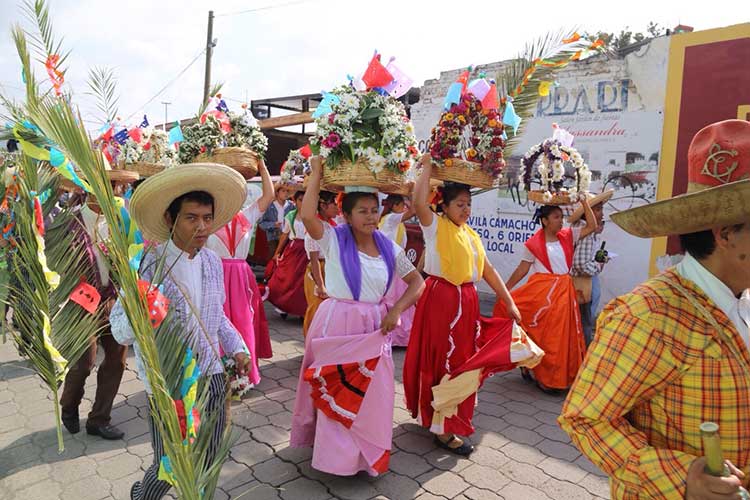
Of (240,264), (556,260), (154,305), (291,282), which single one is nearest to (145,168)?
(240,264)

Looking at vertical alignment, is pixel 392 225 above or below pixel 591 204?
below

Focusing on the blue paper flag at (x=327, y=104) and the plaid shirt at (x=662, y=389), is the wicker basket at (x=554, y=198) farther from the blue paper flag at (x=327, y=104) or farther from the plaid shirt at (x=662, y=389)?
the plaid shirt at (x=662, y=389)

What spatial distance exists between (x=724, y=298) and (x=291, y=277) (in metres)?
6.73

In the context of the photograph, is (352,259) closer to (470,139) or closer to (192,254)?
(192,254)

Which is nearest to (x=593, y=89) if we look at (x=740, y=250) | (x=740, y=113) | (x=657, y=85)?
(x=657, y=85)

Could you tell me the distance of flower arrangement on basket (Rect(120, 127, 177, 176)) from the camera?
5508 mm

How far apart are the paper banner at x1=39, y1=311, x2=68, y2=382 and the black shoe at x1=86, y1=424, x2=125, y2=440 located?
9.53 ft

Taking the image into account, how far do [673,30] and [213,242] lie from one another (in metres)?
6.95

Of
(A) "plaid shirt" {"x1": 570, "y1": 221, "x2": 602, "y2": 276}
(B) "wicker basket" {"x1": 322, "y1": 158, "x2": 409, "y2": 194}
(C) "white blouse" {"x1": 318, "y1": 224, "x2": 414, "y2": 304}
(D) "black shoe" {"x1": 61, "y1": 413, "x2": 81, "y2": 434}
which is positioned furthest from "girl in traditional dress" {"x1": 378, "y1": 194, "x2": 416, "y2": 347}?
(D) "black shoe" {"x1": 61, "y1": 413, "x2": 81, "y2": 434}

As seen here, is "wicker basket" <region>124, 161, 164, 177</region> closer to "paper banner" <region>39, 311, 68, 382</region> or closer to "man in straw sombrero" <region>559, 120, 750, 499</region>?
"paper banner" <region>39, 311, 68, 382</region>

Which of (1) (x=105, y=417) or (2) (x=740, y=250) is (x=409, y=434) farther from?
(2) (x=740, y=250)

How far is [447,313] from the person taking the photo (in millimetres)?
4156

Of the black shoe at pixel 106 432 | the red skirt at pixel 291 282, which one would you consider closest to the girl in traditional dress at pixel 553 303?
the red skirt at pixel 291 282

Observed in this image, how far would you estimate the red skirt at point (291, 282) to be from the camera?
7.87 metres
